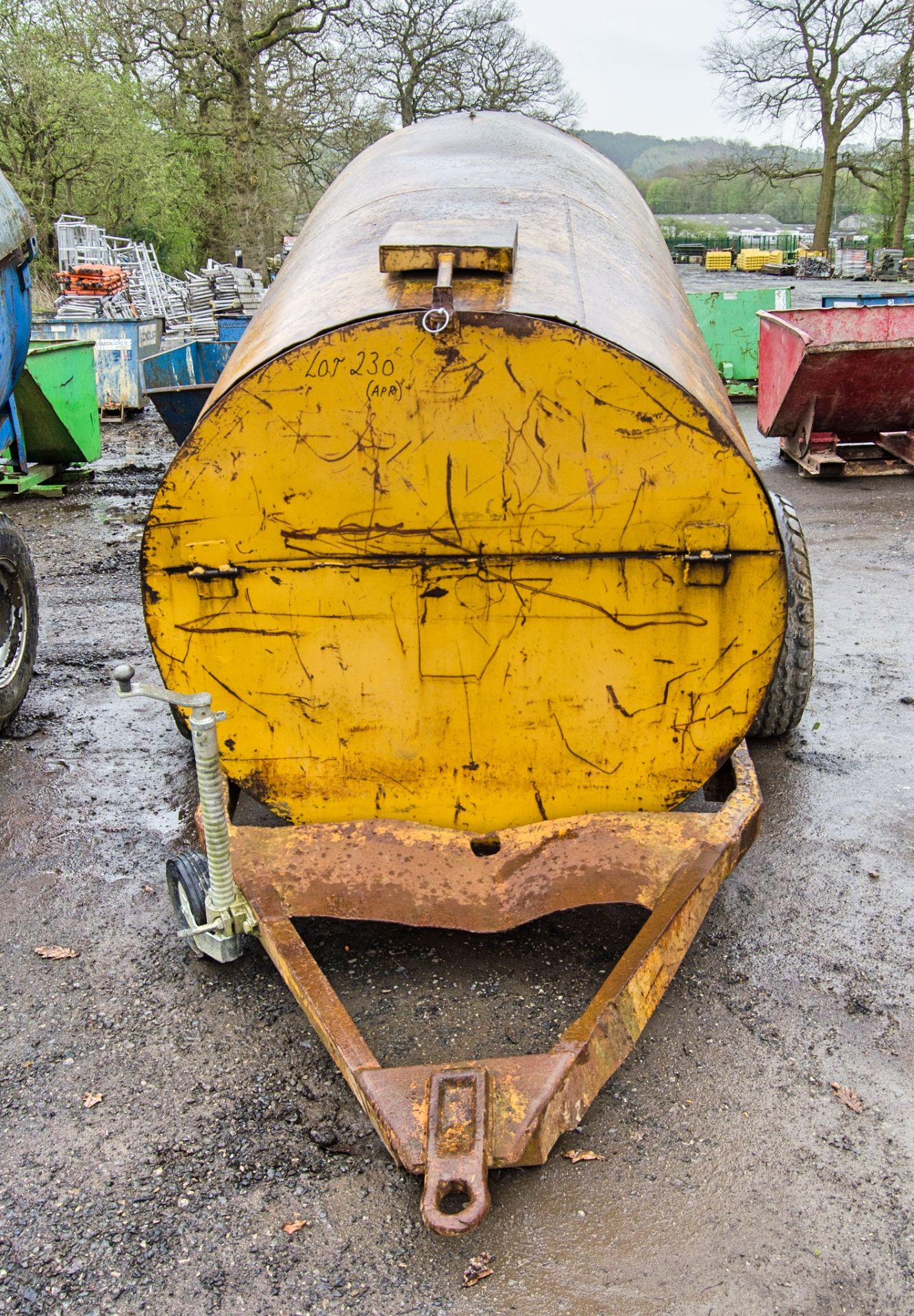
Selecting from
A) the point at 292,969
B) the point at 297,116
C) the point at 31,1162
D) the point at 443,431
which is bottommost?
the point at 31,1162

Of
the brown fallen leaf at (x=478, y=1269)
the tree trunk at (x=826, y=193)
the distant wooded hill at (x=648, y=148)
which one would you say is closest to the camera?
the brown fallen leaf at (x=478, y=1269)

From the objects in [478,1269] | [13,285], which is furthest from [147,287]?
[478,1269]

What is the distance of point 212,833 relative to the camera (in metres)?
2.77

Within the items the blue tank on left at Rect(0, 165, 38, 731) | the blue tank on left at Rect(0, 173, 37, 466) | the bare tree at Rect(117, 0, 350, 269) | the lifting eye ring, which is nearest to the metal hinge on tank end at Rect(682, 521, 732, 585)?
the lifting eye ring

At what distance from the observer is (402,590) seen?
301 centimetres

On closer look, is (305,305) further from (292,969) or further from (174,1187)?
(174,1187)

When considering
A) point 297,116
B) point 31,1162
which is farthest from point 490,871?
point 297,116

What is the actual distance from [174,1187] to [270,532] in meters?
1.70

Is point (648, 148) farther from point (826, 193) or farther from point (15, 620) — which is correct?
point (15, 620)

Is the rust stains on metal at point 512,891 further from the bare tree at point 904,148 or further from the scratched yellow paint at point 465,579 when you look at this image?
the bare tree at point 904,148

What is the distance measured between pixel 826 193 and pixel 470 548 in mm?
41159

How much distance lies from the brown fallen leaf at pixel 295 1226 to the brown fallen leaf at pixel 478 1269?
383 mm

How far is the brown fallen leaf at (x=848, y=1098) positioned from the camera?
273 cm

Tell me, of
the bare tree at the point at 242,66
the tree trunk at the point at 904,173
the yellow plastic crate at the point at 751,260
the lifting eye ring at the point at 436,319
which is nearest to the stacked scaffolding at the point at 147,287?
the bare tree at the point at 242,66
